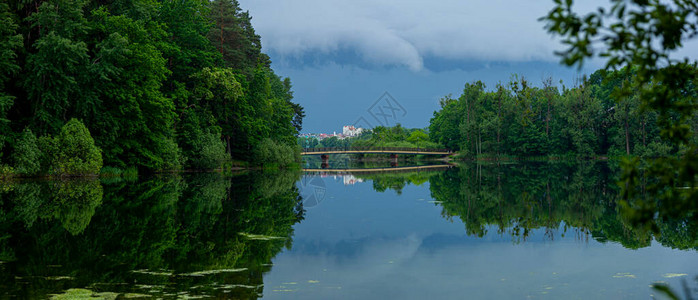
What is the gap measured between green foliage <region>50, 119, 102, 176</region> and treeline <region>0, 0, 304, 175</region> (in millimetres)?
541

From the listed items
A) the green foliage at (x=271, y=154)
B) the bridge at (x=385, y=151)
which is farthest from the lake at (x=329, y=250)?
the bridge at (x=385, y=151)

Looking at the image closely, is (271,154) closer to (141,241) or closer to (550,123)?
(141,241)

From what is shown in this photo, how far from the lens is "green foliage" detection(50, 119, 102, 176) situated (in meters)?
33.9

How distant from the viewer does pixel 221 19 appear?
57.6 meters

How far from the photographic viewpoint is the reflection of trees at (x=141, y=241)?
29.9ft

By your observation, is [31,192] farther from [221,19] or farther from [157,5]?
[221,19]

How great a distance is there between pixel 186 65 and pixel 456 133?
61.7 m

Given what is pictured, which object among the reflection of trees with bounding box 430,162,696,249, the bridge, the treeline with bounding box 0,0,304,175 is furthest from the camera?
the bridge

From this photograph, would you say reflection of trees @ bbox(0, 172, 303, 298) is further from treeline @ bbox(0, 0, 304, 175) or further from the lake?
treeline @ bbox(0, 0, 304, 175)

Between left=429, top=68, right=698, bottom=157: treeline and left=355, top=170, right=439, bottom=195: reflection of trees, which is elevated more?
left=429, top=68, right=698, bottom=157: treeline

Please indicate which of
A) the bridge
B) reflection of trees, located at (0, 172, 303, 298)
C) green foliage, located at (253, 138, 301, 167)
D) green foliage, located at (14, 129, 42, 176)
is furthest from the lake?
the bridge

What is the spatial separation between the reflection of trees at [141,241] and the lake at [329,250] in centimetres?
4

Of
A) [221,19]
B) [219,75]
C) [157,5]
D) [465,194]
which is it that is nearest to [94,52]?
[157,5]

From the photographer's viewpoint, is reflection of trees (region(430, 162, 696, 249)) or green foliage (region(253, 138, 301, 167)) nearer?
reflection of trees (region(430, 162, 696, 249))
